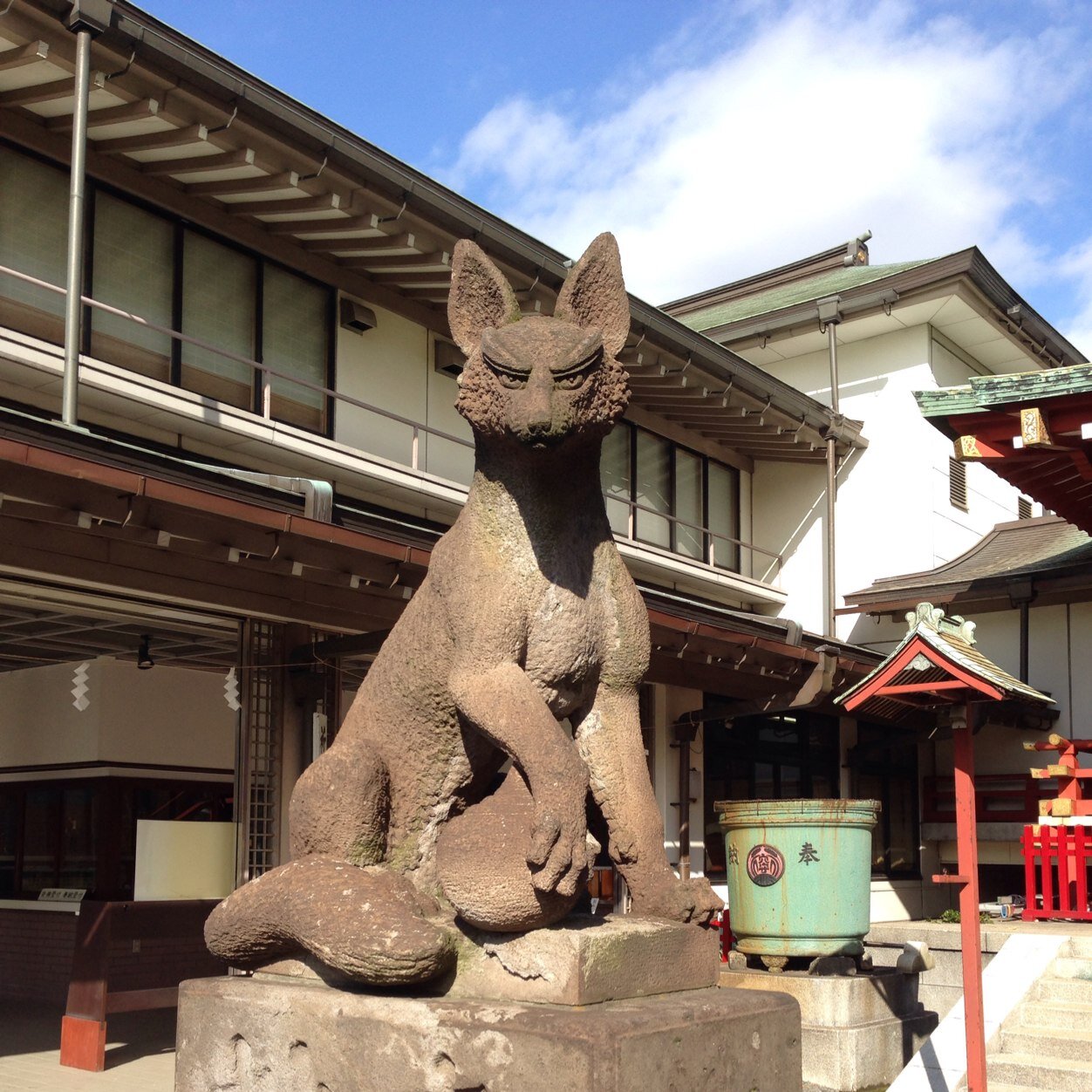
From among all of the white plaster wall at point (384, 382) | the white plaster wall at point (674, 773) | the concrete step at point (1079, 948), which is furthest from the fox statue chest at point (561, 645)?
the white plaster wall at point (674, 773)

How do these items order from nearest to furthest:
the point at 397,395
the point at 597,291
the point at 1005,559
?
the point at 597,291 < the point at 397,395 < the point at 1005,559

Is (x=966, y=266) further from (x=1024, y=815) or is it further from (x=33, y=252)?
(x=33, y=252)

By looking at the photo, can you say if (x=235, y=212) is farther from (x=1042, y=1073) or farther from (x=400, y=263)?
(x=1042, y=1073)

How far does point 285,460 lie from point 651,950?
29.8ft

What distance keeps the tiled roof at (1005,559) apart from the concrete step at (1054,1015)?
7832 millimetres

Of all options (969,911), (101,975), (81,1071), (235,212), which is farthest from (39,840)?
(969,911)

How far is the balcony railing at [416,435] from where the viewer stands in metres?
10.3

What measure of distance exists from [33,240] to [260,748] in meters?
4.44

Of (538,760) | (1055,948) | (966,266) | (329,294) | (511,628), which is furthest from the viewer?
(966,266)

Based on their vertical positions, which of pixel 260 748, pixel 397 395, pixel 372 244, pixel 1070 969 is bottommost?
pixel 1070 969

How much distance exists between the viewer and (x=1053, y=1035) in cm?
788

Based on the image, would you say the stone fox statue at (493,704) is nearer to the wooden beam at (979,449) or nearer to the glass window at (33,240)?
the glass window at (33,240)

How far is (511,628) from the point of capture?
10.8 feet

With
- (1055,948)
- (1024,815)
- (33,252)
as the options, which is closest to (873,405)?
(1024,815)
